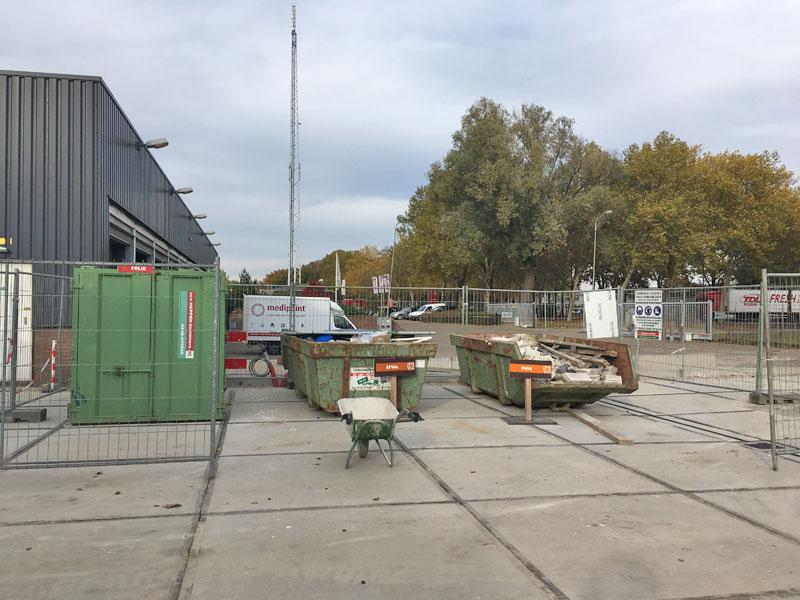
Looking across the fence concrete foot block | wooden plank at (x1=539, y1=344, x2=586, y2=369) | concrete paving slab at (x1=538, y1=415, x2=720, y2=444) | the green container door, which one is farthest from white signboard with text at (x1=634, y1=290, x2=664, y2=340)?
the fence concrete foot block

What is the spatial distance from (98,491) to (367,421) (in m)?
2.63

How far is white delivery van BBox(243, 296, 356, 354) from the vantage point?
15.4 m

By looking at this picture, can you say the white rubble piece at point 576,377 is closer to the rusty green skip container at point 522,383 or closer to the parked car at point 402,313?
the rusty green skip container at point 522,383

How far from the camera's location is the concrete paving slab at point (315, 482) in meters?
5.78

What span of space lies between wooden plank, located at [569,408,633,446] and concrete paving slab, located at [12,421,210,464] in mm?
5234

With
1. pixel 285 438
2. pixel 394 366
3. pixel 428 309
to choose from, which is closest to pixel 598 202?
pixel 428 309

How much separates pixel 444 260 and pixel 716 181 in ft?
63.8

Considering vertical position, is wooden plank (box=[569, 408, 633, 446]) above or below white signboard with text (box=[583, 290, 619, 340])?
below

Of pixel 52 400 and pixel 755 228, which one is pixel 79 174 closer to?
pixel 52 400

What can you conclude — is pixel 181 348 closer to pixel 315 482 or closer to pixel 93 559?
pixel 315 482

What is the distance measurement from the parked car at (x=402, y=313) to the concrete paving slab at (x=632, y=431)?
6.03 meters

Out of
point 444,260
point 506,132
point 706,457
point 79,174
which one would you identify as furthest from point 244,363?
point 444,260

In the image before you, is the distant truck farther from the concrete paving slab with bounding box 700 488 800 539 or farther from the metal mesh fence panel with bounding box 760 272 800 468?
the concrete paving slab with bounding box 700 488 800 539

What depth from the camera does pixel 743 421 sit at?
33.6 ft
